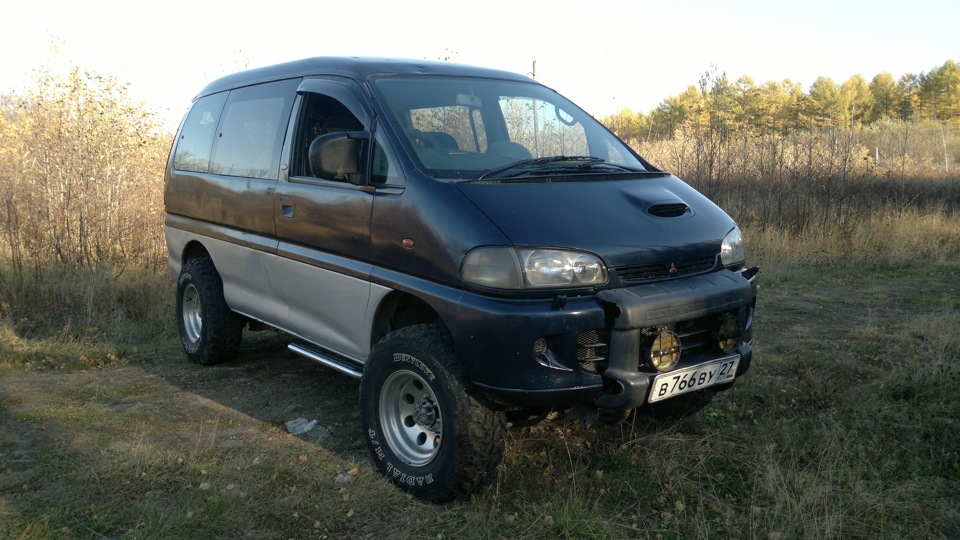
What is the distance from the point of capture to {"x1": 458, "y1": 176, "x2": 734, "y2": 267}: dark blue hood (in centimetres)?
332

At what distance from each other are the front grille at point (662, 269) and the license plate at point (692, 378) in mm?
433

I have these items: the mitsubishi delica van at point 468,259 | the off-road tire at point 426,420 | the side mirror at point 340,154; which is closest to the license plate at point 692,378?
the mitsubishi delica van at point 468,259

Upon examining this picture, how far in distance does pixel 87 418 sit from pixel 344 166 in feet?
8.20

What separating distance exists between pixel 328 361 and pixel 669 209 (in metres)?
2.04

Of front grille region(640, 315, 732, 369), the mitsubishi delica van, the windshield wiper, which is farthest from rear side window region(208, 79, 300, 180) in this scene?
front grille region(640, 315, 732, 369)

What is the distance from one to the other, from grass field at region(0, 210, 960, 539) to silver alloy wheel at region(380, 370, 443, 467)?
0.21 metres

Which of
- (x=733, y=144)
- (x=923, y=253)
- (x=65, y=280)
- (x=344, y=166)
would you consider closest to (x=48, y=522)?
(x=344, y=166)

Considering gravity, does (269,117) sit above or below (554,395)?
above

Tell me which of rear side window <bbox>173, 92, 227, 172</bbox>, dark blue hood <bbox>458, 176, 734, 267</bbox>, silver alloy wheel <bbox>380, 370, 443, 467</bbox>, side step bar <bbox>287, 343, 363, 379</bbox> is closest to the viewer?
dark blue hood <bbox>458, 176, 734, 267</bbox>

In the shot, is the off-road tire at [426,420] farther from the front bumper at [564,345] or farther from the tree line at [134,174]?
the tree line at [134,174]

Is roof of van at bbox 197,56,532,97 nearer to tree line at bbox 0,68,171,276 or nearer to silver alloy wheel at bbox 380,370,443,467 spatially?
silver alloy wheel at bbox 380,370,443,467

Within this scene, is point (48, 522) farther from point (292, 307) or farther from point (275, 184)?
point (275, 184)

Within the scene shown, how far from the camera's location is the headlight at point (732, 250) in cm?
384

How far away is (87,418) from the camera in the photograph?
4.81 m
